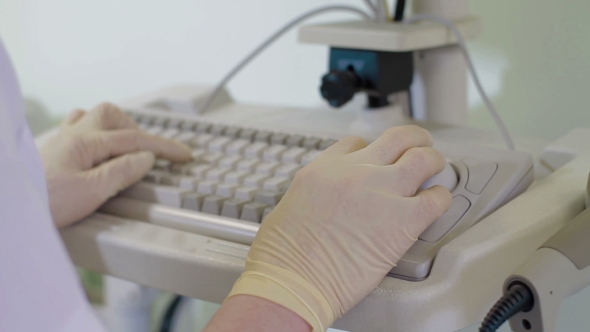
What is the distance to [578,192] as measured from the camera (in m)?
0.56

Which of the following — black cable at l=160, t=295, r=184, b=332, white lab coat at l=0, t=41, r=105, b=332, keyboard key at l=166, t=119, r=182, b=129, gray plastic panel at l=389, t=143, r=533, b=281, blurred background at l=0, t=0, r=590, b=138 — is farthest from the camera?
black cable at l=160, t=295, r=184, b=332

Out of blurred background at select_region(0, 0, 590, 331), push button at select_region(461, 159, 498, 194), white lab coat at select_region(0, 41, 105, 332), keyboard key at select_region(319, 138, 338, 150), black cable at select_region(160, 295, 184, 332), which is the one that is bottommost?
black cable at select_region(160, 295, 184, 332)

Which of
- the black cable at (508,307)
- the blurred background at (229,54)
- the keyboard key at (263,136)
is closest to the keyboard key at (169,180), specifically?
the keyboard key at (263,136)

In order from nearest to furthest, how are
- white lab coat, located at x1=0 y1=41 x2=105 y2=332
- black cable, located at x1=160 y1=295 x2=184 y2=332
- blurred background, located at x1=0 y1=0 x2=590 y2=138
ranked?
white lab coat, located at x1=0 y1=41 x2=105 y2=332 → blurred background, located at x1=0 y1=0 x2=590 y2=138 → black cable, located at x1=160 y1=295 x2=184 y2=332

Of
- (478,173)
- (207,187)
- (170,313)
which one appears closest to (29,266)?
(207,187)

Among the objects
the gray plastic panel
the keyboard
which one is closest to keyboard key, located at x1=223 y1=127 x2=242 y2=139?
the keyboard

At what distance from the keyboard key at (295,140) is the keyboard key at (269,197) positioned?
0.37 feet

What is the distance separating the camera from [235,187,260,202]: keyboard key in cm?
59

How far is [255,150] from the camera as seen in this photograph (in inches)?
26.8

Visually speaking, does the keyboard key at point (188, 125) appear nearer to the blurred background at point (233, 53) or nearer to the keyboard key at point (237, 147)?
the keyboard key at point (237, 147)

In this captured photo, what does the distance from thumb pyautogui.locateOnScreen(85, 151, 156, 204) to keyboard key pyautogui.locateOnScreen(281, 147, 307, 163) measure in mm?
137

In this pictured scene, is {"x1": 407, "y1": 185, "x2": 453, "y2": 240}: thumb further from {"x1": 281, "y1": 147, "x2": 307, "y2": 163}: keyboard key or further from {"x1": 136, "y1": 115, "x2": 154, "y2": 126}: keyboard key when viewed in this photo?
{"x1": 136, "y1": 115, "x2": 154, "y2": 126}: keyboard key

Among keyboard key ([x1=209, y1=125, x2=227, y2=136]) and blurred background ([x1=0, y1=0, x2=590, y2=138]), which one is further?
blurred background ([x1=0, y1=0, x2=590, y2=138])

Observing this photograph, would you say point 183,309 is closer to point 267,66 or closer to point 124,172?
point 267,66
